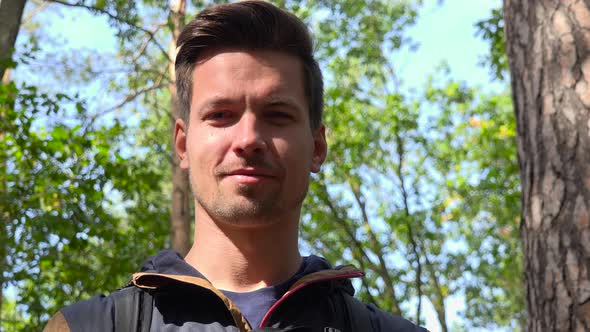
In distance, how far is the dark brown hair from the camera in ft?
7.56

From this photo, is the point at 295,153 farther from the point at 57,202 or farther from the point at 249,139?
the point at 57,202

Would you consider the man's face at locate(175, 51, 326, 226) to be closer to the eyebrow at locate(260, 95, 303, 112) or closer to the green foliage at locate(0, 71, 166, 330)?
the eyebrow at locate(260, 95, 303, 112)

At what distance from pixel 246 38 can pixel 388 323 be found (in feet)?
3.32

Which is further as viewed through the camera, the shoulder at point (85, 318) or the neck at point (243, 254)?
the neck at point (243, 254)

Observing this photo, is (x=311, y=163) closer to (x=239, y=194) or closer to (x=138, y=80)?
(x=239, y=194)

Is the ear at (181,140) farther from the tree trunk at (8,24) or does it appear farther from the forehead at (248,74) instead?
the tree trunk at (8,24)

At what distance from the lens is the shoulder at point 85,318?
6.30ft

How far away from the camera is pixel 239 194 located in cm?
206

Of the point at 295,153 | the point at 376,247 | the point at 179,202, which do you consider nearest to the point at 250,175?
the point at 295,153

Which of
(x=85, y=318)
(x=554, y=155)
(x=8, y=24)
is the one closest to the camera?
(x=85, y=318)

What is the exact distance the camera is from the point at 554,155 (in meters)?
3.59

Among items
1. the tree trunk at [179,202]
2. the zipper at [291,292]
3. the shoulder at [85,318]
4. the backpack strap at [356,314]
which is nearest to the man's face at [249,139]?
the zipper at [291,292]

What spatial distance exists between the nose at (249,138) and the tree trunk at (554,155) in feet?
6.46

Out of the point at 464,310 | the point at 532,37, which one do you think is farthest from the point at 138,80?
the point at 464,310
